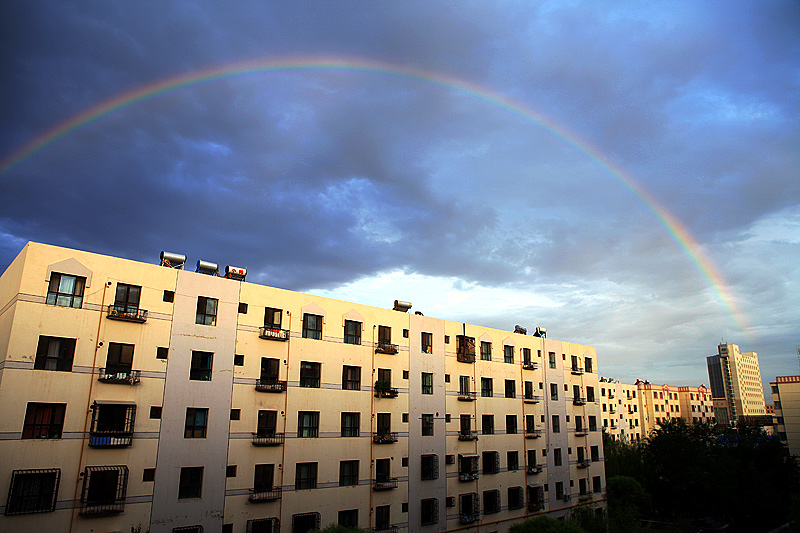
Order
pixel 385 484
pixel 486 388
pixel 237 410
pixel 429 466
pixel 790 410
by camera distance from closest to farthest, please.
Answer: pixel 237 410 → pixel 385 484 → pixel 429 466 → pixel 486 388 → pixel 790 410

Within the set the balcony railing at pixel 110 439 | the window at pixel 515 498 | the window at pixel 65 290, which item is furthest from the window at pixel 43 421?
the window at pixel 515 498

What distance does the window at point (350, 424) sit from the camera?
4438 centimetres

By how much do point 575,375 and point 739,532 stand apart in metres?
29.4

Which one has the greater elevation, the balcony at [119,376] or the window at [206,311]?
the window at [206,311]

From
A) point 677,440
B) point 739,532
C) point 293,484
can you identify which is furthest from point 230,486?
point 739,532

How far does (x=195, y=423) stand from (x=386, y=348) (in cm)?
1817

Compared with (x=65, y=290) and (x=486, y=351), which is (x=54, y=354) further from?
(x=486, y=351)

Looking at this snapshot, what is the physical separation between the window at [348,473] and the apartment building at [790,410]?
3773 inches

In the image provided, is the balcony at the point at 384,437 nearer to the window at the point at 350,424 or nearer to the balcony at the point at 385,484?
the window at the point at 350,424

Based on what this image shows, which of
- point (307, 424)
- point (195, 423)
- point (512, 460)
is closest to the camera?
point (195, 423)

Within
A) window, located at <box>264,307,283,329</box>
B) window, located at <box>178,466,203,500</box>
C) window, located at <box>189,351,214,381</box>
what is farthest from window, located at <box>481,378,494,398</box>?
window, located at <box>178,466,203,500</box>

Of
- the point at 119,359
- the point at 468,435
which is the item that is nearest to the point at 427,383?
the point at 468,435

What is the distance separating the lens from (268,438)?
39.2 meters

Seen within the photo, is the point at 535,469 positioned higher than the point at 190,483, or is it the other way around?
the point at 190,483
